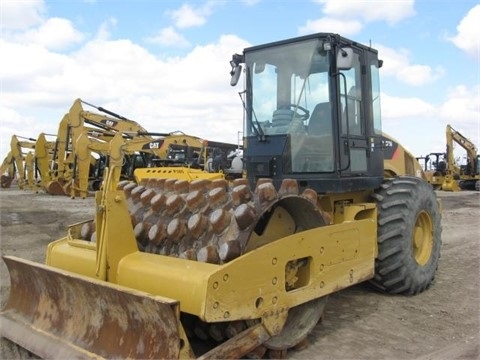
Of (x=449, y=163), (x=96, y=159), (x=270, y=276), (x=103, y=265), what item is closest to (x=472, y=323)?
(x=270, y=276)

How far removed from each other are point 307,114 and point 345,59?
2.18 feet

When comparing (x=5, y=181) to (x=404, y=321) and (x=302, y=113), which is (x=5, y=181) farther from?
(x=404, y=321)

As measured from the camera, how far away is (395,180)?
5.95 m

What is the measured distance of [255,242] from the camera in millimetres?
4055

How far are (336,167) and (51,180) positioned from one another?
16611mm

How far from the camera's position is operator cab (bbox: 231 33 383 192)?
5.12 metres

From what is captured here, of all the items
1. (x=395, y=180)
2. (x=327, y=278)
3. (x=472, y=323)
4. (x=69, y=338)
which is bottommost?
(x=472, y=323)

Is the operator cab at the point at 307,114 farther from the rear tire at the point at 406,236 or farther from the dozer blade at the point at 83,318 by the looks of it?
the dozer blade at the point at 83,318

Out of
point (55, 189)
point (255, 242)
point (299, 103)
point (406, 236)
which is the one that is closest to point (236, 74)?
point (299, 103)

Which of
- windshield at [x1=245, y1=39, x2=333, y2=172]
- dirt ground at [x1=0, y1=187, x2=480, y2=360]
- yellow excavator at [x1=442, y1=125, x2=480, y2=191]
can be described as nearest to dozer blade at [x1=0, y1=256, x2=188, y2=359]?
dirt ground at [x1=0, y1=187, x2=480, y2=360]

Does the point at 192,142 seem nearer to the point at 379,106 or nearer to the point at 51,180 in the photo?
the point at 51,180

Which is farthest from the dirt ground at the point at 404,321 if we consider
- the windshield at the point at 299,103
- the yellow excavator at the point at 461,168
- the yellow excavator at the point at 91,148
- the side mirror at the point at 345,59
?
the yellow excavator at the point at 461,168

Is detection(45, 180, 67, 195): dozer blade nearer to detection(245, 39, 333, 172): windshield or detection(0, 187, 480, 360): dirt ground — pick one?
detection(0, 187, 480, 360): dirt ground

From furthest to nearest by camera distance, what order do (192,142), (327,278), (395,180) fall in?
(192,142)
(395,180)
(327,278)
